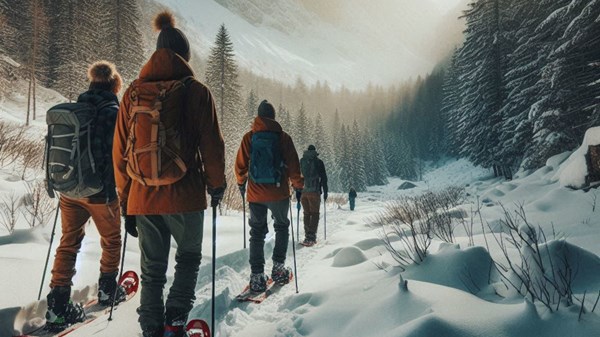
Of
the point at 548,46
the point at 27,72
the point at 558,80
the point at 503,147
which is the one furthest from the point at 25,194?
the point at 27,72

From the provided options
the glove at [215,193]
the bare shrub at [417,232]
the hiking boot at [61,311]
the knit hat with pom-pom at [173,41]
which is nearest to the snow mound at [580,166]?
the bare shrub at [417,232]

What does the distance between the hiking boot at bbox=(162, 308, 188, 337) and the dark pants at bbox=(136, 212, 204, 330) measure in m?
0.03

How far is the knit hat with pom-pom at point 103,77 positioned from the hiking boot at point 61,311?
2262 mm

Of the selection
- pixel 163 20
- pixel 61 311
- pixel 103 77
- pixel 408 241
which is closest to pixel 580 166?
pixel 408 241

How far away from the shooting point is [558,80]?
1412cm

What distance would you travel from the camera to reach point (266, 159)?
15.4 ft

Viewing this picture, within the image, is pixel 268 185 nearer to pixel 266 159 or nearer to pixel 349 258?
pixel 266 159

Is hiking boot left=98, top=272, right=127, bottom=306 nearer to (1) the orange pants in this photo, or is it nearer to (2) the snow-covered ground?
(2) the snow-covered ground

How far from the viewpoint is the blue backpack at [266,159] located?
4598 millimetres

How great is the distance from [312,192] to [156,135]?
271 inches

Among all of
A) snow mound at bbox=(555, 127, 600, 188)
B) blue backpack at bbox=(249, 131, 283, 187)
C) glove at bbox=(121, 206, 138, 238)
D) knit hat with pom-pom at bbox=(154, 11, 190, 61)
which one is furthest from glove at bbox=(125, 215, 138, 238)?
snow mound at bbox=(555, 127, 600, 188)

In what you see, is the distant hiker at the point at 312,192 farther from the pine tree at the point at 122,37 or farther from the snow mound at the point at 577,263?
the pine tree at the point at 122,37

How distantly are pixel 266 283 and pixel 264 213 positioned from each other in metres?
1.00

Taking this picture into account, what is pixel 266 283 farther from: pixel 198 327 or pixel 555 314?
pixel 555 314
